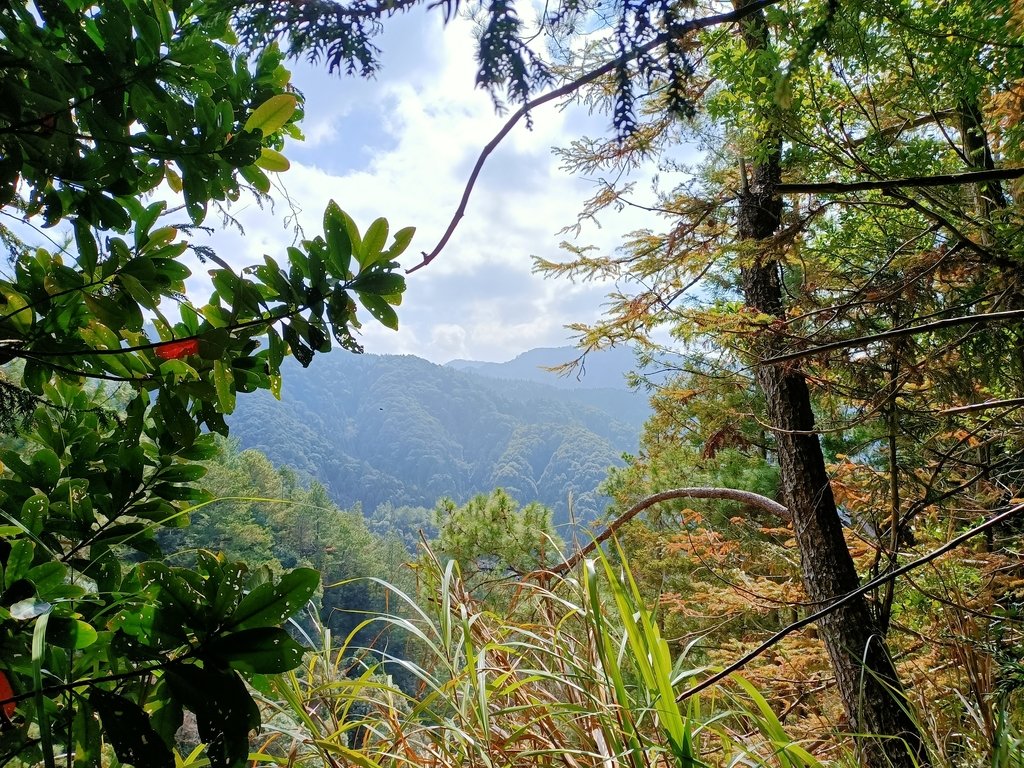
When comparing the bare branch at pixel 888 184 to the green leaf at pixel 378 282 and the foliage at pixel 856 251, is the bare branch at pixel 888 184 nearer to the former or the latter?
the foliage at pixel 856 251

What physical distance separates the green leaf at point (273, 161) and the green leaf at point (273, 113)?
11cm

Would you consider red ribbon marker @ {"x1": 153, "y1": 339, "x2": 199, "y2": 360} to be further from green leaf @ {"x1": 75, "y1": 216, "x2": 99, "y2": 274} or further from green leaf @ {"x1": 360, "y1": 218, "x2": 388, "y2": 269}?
green leaf @ {"x1": 360, "y1": 218, "x2": 388, "y2": 269}

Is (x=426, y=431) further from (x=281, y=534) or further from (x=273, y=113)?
(x=273, y=113)

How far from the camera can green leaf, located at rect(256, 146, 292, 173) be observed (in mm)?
794

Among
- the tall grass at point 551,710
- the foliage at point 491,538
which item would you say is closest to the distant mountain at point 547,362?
the foliage at point 491,538

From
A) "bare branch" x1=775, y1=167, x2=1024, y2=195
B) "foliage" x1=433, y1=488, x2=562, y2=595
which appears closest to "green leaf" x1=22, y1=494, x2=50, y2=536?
"bare branch" x1=775, y1=167, x2=1024, y2=195

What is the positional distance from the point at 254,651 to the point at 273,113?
2.12 ft

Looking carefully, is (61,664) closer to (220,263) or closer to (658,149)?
(220,263)

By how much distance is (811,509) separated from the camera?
250 cm

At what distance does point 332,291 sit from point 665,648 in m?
0.62

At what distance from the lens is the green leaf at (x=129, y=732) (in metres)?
0.45

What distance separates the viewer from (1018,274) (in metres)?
1.40

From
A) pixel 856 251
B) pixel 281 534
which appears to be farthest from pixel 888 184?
pixel 281 534

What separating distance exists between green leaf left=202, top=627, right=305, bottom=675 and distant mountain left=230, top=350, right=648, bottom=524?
53244 mm
